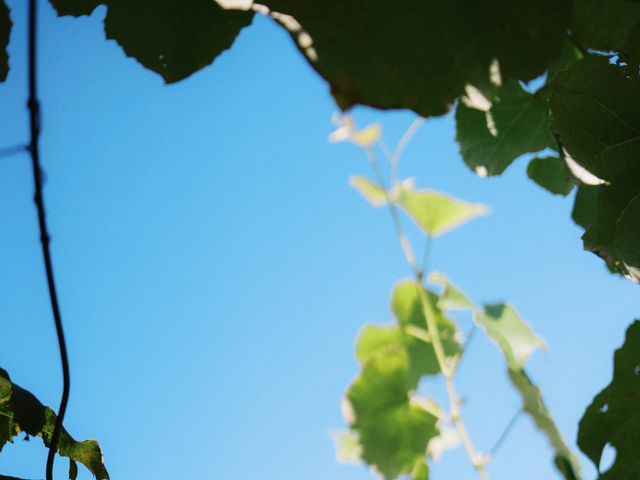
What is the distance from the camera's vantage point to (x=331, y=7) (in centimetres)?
50

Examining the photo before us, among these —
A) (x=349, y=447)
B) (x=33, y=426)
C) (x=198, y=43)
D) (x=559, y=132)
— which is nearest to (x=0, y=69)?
(x=198, y=43)

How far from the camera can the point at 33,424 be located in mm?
804

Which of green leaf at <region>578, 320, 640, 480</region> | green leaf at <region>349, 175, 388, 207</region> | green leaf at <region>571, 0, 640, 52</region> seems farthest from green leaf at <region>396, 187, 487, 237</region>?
green leaf at <region>571, 0, 640, 52</region>

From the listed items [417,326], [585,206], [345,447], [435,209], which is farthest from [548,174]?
[345,447]

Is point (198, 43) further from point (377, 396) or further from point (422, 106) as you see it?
point (377, 396)

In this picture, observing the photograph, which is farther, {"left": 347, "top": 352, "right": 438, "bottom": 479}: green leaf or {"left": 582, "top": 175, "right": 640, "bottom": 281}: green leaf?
{"left": 347, "top": 352, "right": 438, "bottom": 479}: green leaf

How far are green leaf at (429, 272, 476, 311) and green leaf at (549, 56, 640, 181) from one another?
752 mm

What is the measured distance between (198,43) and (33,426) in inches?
19.3

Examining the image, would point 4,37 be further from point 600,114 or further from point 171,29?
point 600,114

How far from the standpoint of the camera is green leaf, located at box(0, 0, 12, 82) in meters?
0.70

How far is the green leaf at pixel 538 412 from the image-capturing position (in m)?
1.18

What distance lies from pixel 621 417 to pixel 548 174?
0.42 metres

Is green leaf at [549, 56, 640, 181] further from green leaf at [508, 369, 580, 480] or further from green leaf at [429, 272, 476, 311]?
green leaf at [429, 272, 476, 311]

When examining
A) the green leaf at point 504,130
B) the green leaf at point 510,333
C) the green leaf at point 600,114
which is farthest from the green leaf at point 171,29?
the green leaf at point 510,333
